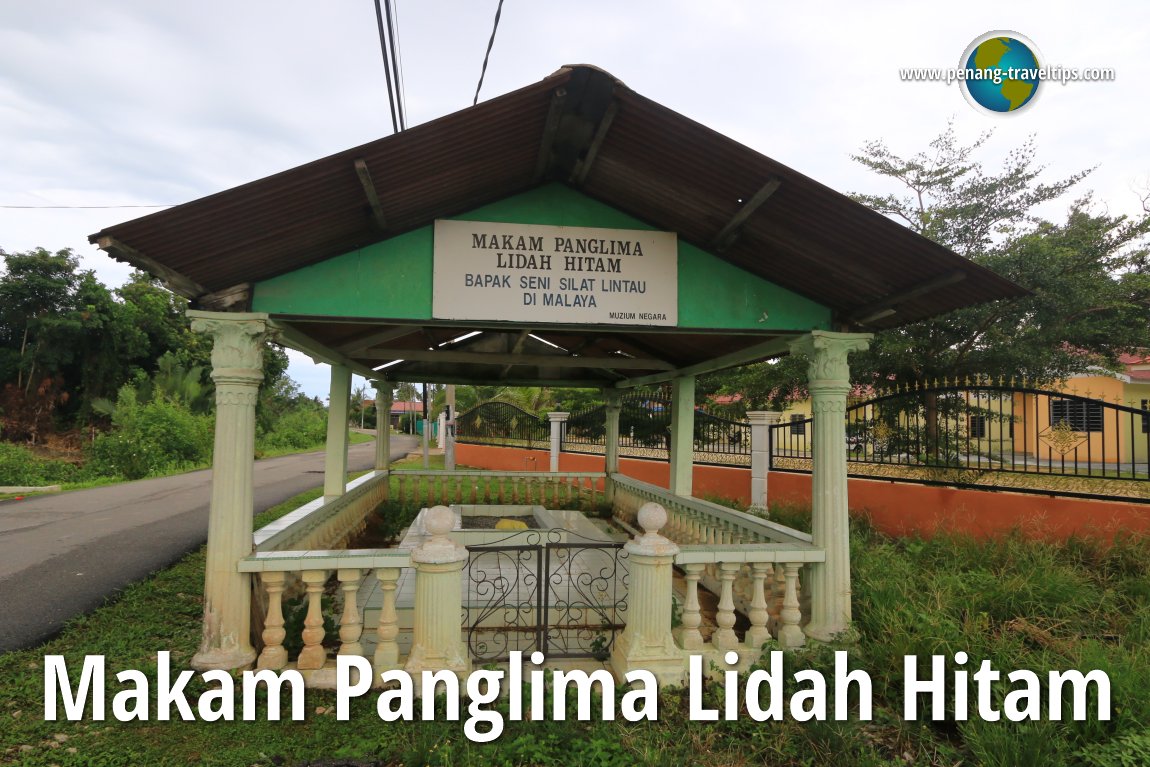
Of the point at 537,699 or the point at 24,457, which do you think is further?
the point at 24,457

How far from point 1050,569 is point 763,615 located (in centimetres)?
255

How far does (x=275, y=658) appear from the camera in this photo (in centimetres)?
401

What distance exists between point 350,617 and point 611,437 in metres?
7.26

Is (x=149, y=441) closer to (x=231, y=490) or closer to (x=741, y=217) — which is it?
(x=231, y=490)

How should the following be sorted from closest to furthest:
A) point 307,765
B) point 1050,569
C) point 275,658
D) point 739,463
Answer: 1. point 307,765
2. point 275,658
3. point 1050,569
4. point 739,463

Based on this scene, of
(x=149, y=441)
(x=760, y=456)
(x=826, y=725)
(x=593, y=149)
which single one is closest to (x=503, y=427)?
(x=149, y=441)

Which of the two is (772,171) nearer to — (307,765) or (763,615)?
(763,615)

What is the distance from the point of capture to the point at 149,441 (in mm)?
19625

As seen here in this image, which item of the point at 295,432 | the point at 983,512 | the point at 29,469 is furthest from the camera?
the point at 295,432

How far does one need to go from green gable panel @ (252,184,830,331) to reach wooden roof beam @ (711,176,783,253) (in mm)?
161

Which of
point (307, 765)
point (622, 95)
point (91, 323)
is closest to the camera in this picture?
point (307, 765)

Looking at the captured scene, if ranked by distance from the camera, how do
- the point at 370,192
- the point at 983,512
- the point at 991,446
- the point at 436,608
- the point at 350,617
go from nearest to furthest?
the point at 370,192 < the point at 436,608 < the point at 350,617 < the point at 983,512 < the point at 991,446

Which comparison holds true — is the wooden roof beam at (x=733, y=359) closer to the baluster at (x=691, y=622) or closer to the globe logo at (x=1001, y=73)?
the baluster at (x=691, y=622)

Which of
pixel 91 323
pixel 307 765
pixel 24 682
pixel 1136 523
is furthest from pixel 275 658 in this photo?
pixel 91 323
